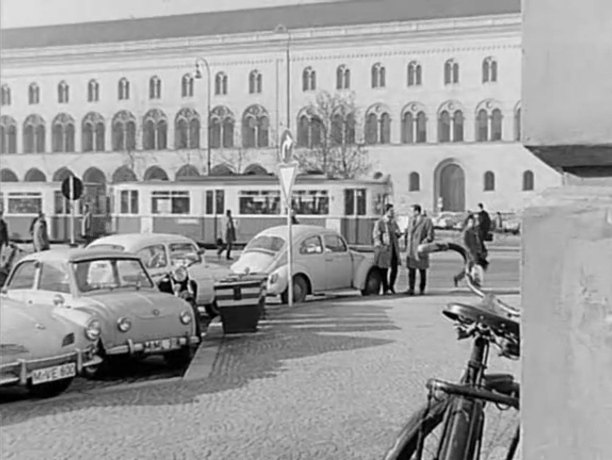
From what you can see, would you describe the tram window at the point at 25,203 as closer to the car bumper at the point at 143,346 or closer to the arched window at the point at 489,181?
the car bumper at the point at 143,346

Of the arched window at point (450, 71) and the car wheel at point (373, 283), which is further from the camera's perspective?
the arched window at point (450, 71)

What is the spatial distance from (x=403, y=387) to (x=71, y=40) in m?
65.6

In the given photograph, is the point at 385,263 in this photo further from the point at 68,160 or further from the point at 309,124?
the point at 68,160

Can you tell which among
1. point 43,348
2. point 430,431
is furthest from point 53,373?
point 430,431

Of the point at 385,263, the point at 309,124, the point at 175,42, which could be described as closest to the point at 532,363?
the point at 385,263

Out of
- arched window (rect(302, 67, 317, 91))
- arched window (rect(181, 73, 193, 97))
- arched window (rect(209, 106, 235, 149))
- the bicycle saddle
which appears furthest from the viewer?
arched window (rect(181, 73, 193, 97))

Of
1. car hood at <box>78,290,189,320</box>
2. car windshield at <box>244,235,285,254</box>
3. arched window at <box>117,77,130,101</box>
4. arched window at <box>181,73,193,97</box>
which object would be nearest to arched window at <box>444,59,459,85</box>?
arched window at <box>181,73,193,97</box>

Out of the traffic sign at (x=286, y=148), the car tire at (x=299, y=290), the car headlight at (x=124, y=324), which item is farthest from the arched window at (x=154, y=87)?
the car headlight at (x=124, y=324)

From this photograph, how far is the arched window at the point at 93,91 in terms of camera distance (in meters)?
69.7

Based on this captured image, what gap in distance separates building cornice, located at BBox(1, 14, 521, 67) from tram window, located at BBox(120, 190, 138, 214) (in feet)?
99.0

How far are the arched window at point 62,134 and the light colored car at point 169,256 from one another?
185ft

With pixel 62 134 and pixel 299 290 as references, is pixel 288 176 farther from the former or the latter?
pixel 62 134

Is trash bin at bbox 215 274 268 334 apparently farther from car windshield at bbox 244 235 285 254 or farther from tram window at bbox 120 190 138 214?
tram window at bbox 120 190 138 214

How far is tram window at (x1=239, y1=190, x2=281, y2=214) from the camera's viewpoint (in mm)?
36250
